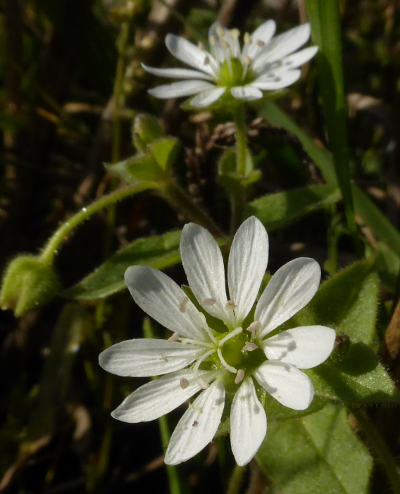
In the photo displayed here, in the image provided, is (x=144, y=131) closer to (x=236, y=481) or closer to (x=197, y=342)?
(x=197, y=342)

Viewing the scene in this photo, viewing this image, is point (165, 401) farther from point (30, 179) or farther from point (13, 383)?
point (30, 179)

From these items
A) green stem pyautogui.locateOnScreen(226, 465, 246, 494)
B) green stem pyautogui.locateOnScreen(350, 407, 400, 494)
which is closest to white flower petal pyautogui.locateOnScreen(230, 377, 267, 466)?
green stem pyautogui.locateOnScreen(350, 407, 400, 494)

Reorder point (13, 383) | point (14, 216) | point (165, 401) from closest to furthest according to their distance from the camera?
point (165, 401) < point (13, 383) < point (14, 216)

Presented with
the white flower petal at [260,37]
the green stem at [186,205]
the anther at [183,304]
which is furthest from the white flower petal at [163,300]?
the white flower petal at [260,37]

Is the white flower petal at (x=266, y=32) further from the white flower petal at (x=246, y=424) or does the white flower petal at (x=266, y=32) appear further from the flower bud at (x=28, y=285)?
the white flower petal at (x=246, y=424)

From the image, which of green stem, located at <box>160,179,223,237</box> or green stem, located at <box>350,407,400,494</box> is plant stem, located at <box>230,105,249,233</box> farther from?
green stem, located at <box>350,407,400,494</box>

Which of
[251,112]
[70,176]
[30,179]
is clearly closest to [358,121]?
[251,112]
